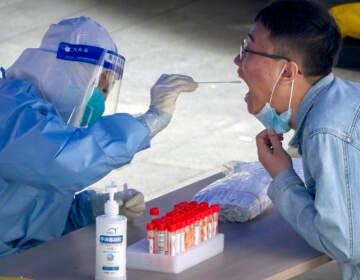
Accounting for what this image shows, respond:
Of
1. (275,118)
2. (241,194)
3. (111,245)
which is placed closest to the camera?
(111,245)

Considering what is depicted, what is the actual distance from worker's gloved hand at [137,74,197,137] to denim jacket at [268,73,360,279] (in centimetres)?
56

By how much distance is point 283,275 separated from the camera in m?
3.46

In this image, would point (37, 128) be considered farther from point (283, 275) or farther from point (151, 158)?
point (151, 158)

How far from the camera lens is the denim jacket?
11.2ft

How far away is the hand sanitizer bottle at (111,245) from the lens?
10.5 ft

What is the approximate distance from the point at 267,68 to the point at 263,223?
1.72 ft

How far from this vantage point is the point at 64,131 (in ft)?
12.2

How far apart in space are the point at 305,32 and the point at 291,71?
137 mm

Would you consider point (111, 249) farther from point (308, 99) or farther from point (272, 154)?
point (308, 99)

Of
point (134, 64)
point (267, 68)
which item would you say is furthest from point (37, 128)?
point (134, 64)

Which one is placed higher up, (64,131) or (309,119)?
(309,119)

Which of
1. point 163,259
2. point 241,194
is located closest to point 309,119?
point 241,194

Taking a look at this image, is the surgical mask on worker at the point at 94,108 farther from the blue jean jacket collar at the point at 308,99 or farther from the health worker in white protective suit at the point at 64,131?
the blue jean jacket collar at the point at 308,99

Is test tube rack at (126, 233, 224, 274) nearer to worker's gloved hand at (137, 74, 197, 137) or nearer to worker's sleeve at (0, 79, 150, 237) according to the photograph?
worker's sleeve at (0, 79, 150, 237)
